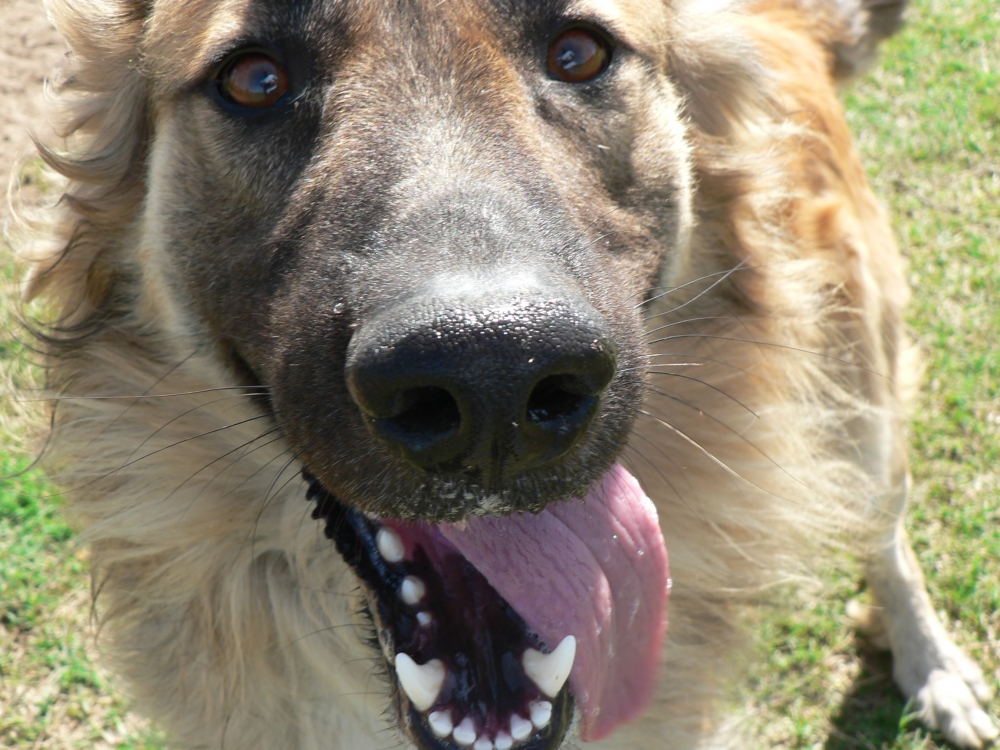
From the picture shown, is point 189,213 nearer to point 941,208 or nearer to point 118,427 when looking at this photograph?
point 118,427

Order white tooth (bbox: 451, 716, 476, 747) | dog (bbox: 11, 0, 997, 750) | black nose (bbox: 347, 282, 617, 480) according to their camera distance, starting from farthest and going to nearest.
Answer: white tooth (bbox: 451, 716, 476, 747)
dog (bbox: 11, 0, 997, 750)
black nose (bbox: 347, 282, 617, 480)

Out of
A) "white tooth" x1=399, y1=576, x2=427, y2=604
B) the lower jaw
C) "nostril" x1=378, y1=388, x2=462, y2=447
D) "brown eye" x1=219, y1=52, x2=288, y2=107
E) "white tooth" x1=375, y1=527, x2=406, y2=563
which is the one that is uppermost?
"brown eye" x1=219, y1=52, x2=288, y2=107

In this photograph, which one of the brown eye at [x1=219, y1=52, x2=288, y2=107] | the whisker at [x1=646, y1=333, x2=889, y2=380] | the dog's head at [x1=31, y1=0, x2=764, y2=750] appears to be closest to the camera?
the dog's head at [x1=31, y1=0, x2=764, y2=750]

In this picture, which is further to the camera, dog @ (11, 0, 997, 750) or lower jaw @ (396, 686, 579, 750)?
lower jaw @ (396, 686, 579, 750)

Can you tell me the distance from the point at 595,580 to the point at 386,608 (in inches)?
21.2

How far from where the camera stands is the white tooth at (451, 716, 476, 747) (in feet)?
7.29

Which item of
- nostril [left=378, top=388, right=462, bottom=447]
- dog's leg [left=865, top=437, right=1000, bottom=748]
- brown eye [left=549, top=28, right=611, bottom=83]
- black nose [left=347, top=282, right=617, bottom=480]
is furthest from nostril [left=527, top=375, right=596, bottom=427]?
dog's leg [left=865, top=437, right=1000, bottom=748]

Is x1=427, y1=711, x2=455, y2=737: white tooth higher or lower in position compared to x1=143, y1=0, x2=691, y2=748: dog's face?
lower

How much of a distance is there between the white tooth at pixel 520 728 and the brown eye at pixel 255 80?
1.60m

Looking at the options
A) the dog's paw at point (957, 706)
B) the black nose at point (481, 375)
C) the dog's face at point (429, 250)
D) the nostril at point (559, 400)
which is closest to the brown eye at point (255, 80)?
the dog's face at point (429, 250)

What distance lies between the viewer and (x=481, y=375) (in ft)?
5.87

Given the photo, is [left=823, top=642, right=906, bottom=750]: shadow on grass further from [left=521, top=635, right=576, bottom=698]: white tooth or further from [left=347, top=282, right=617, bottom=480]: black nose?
[left=347, top=282, right=617, bottom=480]: black nose

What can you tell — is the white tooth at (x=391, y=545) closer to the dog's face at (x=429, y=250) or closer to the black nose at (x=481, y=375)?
the dog's face at (x=429, y=250)

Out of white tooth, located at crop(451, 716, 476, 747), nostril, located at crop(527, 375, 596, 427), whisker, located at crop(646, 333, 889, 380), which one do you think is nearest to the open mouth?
white tooth, located at crop(451, 716, 476, 747)
